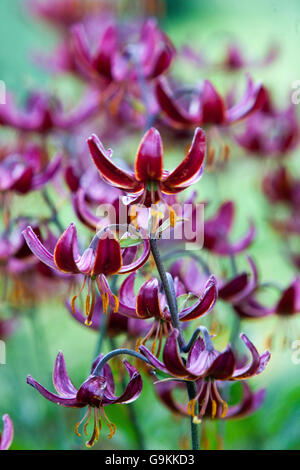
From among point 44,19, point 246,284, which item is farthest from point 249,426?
point 44,19

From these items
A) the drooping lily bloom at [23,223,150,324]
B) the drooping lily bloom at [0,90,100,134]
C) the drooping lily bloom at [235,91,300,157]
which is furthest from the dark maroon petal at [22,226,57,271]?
the drooping lily bloom at [235,91,300,157]

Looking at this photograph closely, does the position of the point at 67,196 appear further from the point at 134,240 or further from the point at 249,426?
the point at 249,426

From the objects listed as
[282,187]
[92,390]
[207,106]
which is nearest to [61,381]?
[92,390]

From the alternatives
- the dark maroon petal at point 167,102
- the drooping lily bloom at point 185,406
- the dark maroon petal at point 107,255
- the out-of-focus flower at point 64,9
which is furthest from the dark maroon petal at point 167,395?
the out-of-focus flower at point 64,9

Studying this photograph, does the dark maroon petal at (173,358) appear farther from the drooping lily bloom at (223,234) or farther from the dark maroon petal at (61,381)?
the drooping lily bloom at (223,234)

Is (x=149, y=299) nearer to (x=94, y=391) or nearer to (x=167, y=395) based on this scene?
(x=94, y=391)

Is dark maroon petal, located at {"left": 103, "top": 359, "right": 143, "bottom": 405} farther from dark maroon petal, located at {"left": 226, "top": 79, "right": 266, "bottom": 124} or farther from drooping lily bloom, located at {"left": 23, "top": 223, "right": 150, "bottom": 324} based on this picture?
dark maroon petal, located at {"left": 226, "top": 79, "right": 266, "bottom": 124}
